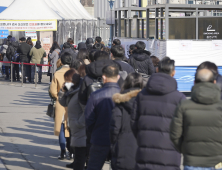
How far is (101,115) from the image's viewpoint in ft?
15.3

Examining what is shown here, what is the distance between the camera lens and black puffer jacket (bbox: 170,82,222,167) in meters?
3.58

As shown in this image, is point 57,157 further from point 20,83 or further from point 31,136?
point 20,83

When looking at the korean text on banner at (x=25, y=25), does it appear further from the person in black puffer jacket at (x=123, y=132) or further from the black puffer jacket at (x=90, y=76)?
the person in black puffer jacket at (x=123, y=132)

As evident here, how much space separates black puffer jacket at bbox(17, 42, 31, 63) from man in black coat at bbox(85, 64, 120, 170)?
12.8 m

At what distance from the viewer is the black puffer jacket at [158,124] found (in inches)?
155

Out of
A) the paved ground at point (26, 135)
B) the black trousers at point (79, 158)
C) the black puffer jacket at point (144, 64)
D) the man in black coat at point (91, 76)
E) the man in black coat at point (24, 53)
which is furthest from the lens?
the man in black coat at point (24, 53)

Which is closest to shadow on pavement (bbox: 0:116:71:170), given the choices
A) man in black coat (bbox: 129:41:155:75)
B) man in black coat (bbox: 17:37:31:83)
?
man in black coat (bbox: 129:41:155:75)

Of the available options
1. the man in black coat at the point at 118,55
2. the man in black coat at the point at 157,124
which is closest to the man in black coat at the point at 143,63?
the man in black coat at the point at 118,55

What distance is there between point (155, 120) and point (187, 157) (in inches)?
18.9

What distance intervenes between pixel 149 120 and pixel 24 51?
13691 mm

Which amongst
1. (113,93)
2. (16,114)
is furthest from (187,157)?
(16,114)

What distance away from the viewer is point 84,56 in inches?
307

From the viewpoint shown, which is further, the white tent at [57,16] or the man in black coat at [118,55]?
the white tent at [57,16]

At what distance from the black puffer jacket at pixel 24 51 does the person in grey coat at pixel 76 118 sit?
11.7 metres
